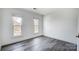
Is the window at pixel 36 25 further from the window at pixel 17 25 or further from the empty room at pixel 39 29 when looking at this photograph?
the window at pixel 17 25

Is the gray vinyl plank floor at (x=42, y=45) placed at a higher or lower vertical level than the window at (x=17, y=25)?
lower

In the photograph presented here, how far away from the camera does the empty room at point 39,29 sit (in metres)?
0.85

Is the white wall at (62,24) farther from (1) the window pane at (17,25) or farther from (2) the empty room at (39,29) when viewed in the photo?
(1) the window pane at (17,25)

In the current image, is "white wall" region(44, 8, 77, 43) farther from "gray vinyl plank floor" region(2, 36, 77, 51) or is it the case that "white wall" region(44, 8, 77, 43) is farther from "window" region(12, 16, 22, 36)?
"window" region(12, 16, 22, 36)

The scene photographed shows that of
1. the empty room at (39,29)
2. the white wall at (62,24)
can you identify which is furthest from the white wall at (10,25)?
the white wall at (62,24)

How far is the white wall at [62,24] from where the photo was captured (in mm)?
939

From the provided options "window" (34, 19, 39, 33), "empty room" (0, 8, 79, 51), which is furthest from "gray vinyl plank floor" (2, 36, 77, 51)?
"window" (34, 19, 39, 33)

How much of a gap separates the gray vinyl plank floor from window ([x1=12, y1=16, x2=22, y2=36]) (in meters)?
0.16

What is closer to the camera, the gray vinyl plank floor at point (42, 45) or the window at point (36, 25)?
the gray vinyl plank floor at point (42, 45)

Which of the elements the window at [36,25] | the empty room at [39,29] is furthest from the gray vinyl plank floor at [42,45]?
the window at [36,25]

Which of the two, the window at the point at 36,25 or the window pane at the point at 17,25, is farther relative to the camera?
the window at the point at 36,25
